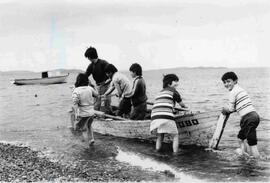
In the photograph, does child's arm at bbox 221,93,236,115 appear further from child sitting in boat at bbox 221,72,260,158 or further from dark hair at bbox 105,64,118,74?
dark hair at bbox 105,64,118,74

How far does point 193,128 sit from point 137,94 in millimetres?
2101

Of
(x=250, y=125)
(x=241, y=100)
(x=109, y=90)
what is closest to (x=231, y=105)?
(x=241, y=100)

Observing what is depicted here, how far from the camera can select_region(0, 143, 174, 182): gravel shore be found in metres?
7.25

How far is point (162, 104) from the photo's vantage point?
9273mm

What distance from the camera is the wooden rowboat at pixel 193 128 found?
9.54 meters

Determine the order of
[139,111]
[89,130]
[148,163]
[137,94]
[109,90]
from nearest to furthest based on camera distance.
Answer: [148,163]
[89,130]
[137,94]
[139,111]
[109,90]

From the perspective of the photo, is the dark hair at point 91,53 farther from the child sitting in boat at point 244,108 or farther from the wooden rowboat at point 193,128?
the child sitting in boat at point 244,108

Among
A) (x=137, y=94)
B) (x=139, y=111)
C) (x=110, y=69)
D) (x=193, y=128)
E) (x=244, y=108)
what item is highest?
(x=110, y=69)

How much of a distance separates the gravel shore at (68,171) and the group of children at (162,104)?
1393 millimetres

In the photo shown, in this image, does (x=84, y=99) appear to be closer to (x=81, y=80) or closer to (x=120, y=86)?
(x=81, y=80)

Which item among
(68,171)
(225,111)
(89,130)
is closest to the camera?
(68,171)

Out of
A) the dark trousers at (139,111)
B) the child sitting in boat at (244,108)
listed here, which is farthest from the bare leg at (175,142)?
the dark trousers at (139,111)

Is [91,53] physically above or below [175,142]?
above

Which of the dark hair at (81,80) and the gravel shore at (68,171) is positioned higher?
the dark hair at (81,80)
